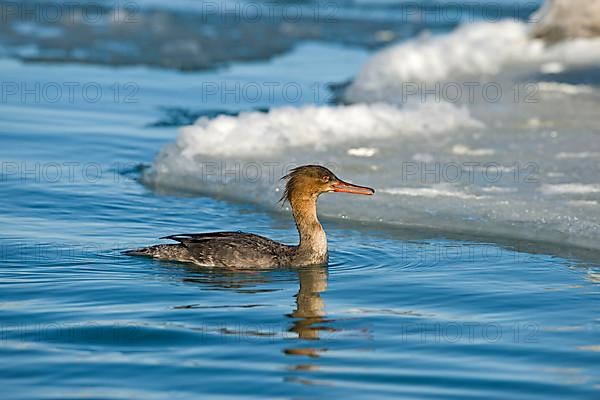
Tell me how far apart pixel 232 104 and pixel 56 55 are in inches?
177

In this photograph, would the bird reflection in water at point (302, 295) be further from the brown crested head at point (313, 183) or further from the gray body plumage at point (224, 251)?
the brown crested head at point (313, 183)

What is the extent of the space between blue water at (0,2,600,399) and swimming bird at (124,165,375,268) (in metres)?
0.11

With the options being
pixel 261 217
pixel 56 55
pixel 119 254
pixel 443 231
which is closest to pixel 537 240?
pixel 443 231

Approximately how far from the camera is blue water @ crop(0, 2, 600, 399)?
613 centimetres

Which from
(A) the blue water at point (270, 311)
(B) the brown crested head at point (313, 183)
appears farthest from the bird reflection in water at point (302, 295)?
(B) the brown crested head at point (313, 183)

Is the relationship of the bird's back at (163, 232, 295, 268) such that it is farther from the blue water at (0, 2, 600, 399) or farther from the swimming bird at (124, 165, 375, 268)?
the blue water at (0, 2, 600, 399)

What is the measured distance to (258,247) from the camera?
8.55 meters

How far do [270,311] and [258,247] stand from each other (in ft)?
3.98

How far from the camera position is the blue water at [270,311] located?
613 centimetres

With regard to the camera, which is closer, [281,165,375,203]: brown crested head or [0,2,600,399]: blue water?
[0,2,600,399]: blue water

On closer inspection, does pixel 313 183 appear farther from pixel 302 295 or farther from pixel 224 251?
pixel 302 295

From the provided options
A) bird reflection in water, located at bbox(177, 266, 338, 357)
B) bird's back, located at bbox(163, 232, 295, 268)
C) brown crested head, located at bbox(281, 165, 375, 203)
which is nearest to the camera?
bird reflection in water, located at bbox(177, 266, 338, 357)

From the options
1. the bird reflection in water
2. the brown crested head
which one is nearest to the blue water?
the bird reflection in water

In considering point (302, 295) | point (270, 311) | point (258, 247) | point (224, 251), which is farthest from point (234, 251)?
point (270, 311)
